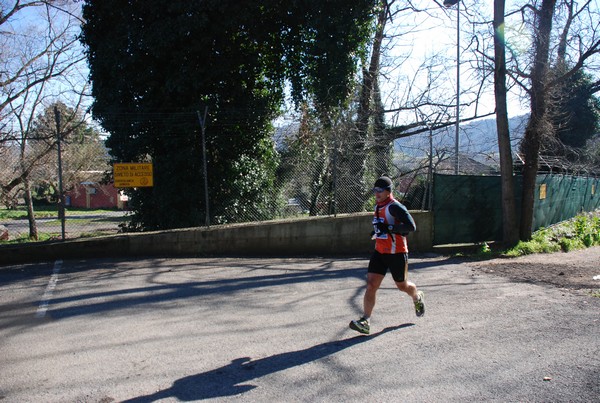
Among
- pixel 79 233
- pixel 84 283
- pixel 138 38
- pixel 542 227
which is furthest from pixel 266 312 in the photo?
pixel 542 227

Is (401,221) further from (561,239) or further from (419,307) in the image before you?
(561,239)

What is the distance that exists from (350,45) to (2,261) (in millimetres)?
8837

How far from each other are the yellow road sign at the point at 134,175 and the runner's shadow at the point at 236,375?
22.1 ft

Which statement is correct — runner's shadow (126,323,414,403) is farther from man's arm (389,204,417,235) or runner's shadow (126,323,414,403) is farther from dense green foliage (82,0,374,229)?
dense green foliage (82,0,374,229)

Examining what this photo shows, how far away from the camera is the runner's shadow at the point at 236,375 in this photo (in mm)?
3631

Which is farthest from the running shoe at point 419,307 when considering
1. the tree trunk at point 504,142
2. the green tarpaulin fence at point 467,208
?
the tree trunk at point 504,142

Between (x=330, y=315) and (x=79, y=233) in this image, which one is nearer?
(x=330, y=315)

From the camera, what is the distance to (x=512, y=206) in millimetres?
11359

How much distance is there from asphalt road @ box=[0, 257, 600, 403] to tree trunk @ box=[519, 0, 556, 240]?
4.79 meters

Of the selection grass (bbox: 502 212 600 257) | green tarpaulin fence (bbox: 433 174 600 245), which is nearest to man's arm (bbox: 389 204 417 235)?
green tarpaulin fence (bbox: 433 174 600 245)

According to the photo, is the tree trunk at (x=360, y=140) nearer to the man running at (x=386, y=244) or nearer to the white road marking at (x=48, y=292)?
the white road marking at (x=48, y=292)

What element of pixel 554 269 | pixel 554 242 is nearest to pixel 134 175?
pixel 554 269

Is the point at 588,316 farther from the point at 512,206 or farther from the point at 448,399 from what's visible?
the point at 512,206

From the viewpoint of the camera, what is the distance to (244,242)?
403 inches
